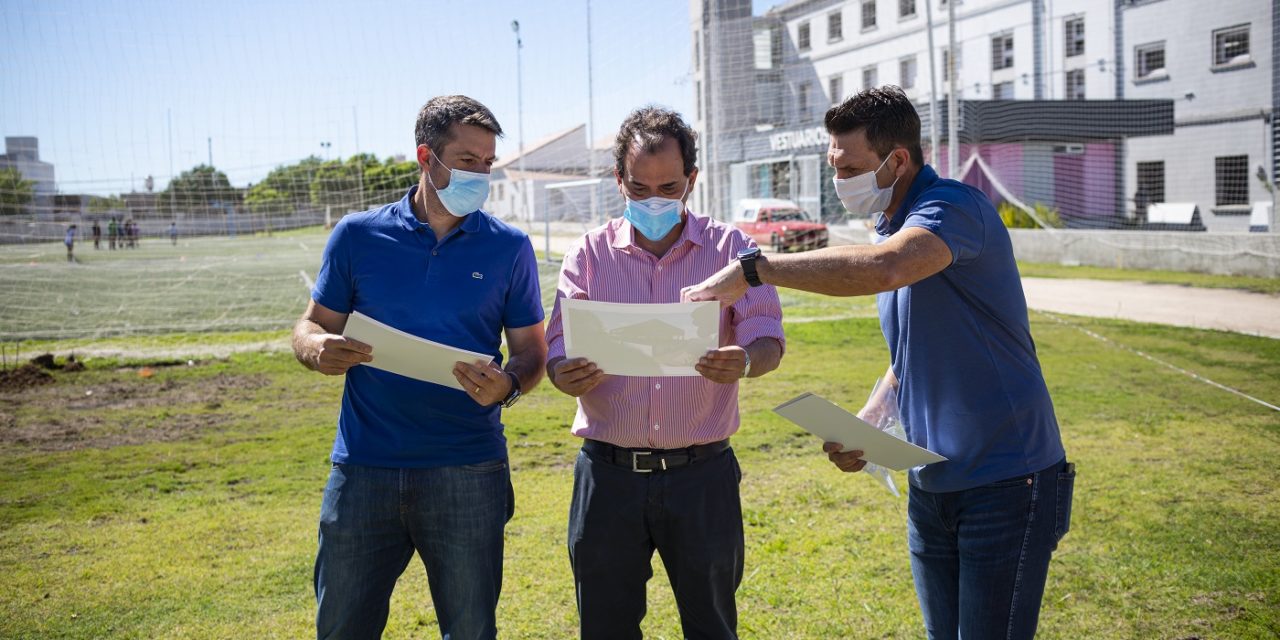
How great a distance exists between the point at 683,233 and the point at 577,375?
60 cm

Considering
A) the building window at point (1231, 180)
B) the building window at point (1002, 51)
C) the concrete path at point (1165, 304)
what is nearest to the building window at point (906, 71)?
the building window at point (1002, 51)

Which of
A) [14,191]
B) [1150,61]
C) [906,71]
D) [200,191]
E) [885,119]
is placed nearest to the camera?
[885,119]

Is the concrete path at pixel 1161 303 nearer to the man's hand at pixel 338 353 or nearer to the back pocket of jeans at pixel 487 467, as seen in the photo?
the back pocket of jeans at pixel 487 467

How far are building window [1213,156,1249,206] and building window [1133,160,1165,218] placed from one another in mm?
1859

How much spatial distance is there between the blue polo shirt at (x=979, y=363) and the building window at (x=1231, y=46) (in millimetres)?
31089

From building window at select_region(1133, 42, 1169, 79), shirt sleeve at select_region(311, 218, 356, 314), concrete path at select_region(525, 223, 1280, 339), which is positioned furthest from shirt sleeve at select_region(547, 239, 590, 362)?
building window at select_region(1133, 42, 1169, 79)

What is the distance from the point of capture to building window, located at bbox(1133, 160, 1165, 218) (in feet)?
102

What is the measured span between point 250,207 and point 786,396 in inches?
462

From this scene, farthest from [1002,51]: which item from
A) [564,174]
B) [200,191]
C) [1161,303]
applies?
[200,191]

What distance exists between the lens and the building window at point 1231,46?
91.8ft

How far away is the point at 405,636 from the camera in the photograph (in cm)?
414

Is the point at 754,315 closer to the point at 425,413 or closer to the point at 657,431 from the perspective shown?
the point at 657,431

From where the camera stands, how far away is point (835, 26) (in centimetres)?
2970

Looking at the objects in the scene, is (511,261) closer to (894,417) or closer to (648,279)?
(648,279)
